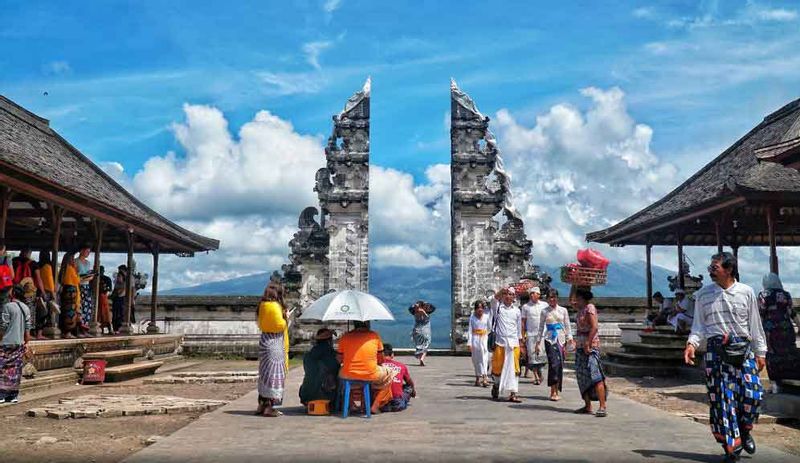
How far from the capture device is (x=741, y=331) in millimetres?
6293

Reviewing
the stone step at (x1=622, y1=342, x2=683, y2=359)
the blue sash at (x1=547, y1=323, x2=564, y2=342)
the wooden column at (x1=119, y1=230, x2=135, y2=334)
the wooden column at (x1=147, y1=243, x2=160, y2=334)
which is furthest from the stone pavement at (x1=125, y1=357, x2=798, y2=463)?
the wooden column at (x1=147, y1=243, x2=160, y2=334)

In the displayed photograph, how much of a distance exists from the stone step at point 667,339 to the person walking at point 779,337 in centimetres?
585

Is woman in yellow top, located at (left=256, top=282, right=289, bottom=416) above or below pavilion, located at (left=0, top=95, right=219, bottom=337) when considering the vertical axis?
below

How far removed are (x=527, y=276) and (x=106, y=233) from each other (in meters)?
13.2

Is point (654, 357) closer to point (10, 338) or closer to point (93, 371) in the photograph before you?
point (93, 371)

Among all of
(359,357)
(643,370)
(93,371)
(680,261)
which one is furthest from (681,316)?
(93,371)

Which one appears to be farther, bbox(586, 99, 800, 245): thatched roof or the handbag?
bbox(586, 99, 800, 245): thatched roof

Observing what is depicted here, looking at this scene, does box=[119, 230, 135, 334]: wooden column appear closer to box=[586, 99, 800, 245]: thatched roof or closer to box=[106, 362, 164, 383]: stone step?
box=[106, 362, 164, 383]: stone step

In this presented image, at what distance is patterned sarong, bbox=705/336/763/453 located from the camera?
19.9 feet

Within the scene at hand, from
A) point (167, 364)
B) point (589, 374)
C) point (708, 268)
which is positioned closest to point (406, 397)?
point (589, 374)

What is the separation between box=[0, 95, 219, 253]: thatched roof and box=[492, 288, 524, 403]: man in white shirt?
8003mm

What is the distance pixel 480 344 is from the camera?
13094 mm

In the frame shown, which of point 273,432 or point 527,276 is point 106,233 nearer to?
point 527,276

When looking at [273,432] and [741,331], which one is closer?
[741,331]
